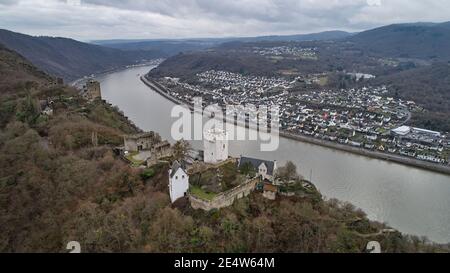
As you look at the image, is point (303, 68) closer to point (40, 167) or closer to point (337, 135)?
point (337, 135)

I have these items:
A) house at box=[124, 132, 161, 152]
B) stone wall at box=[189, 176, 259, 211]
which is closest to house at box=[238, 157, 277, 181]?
stone wall at box=[189, 176, 259, 211]

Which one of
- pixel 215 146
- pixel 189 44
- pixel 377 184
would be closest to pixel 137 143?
pixel 215 146

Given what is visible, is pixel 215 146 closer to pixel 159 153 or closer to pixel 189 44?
pixel 159 153

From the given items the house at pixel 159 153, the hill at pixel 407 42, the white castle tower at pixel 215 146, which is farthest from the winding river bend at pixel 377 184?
the hill at pixel 407 42

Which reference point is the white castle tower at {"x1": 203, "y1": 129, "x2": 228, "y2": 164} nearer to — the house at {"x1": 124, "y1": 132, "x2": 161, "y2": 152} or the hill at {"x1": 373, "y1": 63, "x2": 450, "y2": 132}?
the house at {"x1": 124, "y1": 132, "x2": 161, "y2": 152}

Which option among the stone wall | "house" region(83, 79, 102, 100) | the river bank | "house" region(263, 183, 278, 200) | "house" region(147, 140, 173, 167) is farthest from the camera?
"house" region(83, 79, 102, 100)
